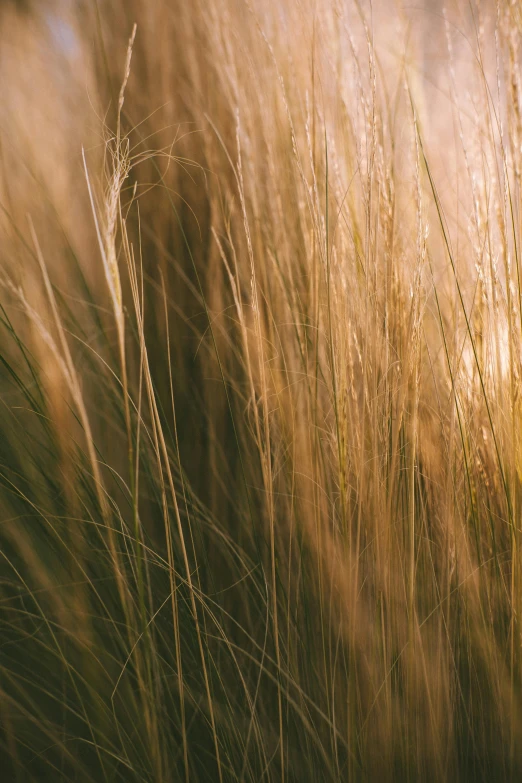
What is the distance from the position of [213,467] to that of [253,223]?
425 mm

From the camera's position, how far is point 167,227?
107 centimetres

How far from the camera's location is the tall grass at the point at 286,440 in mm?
721

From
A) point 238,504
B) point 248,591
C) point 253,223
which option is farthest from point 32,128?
point 248,591

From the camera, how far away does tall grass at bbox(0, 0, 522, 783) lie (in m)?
0.72

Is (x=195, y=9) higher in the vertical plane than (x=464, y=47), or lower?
higher

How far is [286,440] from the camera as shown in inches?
31.5

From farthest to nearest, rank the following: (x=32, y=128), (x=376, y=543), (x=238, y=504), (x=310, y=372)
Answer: (x=32, y=128) < (x=238, y=504) < (x=310, y=372) < (x=376, y=543)

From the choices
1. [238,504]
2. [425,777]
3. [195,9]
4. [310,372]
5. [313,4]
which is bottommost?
[425,777]

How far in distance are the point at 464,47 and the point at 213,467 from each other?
0.84 m

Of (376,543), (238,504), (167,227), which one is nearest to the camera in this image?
(376,543)

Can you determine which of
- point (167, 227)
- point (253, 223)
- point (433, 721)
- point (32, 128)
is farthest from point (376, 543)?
point (32, 128)

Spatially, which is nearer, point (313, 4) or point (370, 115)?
point (370, 115)

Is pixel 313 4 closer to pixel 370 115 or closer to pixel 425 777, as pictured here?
pixel 370 115

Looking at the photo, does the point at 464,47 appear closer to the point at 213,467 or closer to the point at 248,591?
the point at 213,467
